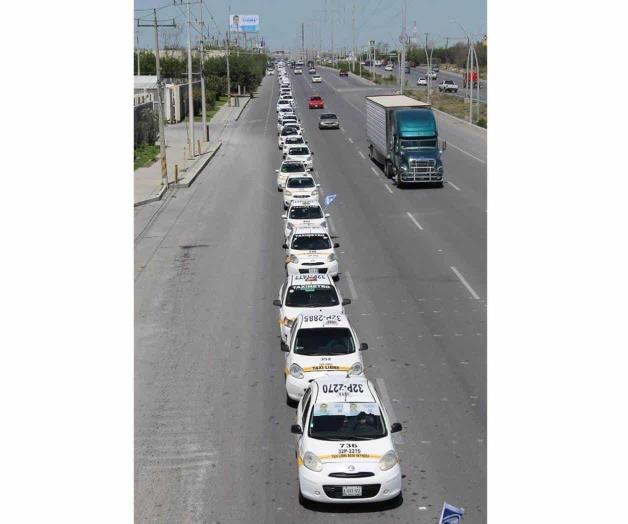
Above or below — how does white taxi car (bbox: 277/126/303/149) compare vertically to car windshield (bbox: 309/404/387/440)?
above

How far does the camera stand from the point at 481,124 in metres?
75.9

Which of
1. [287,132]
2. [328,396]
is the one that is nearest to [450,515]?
[328,396]

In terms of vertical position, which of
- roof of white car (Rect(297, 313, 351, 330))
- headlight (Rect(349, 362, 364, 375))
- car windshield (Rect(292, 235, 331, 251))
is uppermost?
car windshield (Rect(292, 235, 331, 251))

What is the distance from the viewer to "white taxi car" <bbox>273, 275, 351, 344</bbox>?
816 inches

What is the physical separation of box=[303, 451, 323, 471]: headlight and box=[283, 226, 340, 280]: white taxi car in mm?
12891

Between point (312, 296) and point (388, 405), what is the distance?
4.69m

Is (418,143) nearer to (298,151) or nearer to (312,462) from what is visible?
(298,151)

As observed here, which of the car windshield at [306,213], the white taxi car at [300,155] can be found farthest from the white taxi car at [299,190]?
the white taxi car at [300,155]

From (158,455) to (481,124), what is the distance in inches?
2501

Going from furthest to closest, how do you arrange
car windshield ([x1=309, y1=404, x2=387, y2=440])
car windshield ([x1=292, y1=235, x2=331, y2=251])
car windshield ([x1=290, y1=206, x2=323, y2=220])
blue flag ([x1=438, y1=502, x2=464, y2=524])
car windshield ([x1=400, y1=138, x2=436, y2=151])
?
car windshield ([x1=400, y1=138, x2=436, y2=151]) < car windshield ([x1=290, y1=206, x2=323, y2=220]) < car windshield ([x1=292, y1=235, x2=331, y2=251]) < car windshield ([x1=309, y1=404, x2=387, y2=440]) < blue flag ([x1=438, y1=502, x2=464, y2=524])

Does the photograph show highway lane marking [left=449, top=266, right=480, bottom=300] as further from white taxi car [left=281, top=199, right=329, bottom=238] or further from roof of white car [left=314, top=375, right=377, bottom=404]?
roof of white car [left=314, top=375, right=377, bottom=404]

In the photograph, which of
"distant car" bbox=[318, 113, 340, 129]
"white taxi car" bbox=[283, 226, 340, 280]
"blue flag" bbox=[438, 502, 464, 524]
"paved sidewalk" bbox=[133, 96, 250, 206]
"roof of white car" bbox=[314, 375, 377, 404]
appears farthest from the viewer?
"distant car" bbox=[318, 113, 340, 129]

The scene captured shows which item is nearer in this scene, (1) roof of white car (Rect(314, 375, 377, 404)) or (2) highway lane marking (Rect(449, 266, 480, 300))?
(1) roof of white car (Rect(314, 375, 377, 404))

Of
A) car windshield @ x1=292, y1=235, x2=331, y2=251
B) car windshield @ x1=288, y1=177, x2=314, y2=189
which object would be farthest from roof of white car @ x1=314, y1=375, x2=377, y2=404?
car windshield @ x1=288, y1=177, x2=314, y2=189
